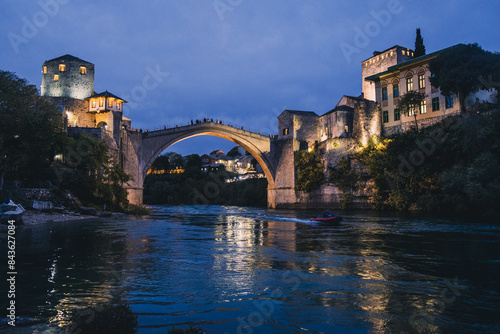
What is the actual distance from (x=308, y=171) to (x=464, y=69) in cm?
2140

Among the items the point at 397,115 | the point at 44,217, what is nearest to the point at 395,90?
the point at 397,115

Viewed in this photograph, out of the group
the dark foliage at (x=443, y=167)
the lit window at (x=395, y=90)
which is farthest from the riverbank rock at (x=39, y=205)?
the lit window at (x=395, y=90)

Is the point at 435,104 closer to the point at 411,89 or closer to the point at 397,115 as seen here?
the point at 411,89

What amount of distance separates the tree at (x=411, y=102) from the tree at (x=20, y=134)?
32.4 meters

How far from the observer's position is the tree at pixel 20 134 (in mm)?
23906

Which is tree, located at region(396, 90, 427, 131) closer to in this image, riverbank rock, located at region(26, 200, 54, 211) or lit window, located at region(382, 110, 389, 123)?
lit window, located at region(382, 110, 389, 123)

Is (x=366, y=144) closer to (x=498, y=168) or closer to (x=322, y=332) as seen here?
(x=498, y=168)

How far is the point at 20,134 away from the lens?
2433 cm

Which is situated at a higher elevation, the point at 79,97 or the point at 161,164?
the point at 79,97

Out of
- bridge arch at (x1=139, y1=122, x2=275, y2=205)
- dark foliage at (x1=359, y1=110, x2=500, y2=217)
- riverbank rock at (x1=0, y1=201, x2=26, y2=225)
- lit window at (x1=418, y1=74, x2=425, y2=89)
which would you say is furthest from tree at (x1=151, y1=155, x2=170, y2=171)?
riverbank rock at (x1=0, y1=201, x2=26, y2=225)

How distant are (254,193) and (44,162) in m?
36.6

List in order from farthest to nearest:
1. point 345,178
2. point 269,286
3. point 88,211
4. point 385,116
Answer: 1. point 385,116
2. point 345,178
3. point 88,211
4. point 269,286

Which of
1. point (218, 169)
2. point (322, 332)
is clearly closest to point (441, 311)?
point (322, 332)

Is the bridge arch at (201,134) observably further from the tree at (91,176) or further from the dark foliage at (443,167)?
the dark foliage at (443,167)
